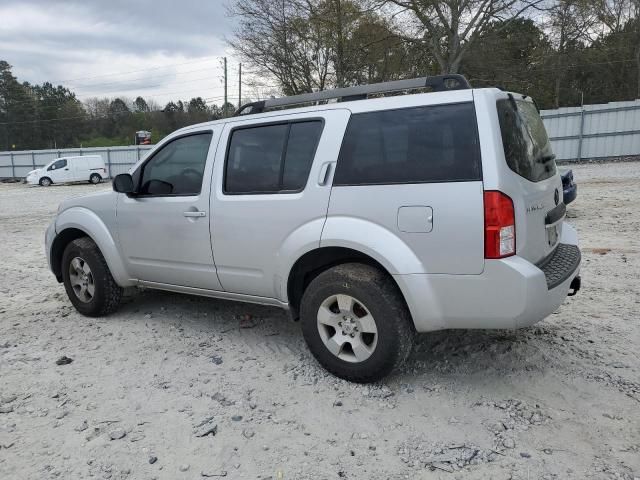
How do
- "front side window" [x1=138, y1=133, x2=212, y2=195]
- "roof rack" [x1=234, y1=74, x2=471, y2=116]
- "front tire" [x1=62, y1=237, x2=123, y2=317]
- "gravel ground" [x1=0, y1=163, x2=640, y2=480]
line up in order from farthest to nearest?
"front tire" [x1=62, y1=237, x2=123, y2=317]
"front side window" [x1=138, y1=133, x2=212, y2=195]
"roof rack" [x1=234, y1=74, x2=471, y2=116]
"gravel ground" [x1=0, y1=163, x2=640, y2=480]

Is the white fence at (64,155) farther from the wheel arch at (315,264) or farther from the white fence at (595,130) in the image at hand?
the wheel arch at (315,264)

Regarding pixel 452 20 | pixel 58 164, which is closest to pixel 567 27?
pixel 452 20

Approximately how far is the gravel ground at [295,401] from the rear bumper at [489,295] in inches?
22.0

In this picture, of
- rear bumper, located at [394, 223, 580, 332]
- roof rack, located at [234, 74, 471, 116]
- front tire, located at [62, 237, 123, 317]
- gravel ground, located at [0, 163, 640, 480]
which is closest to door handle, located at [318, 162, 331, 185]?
roof rack, located at [234, 74, 471, 116]

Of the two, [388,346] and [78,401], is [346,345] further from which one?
[78,401]

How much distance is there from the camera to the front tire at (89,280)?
15.6ft

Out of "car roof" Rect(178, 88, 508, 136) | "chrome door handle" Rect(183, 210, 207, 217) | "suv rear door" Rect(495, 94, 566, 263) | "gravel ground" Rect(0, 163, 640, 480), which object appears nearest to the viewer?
"gravel ground" Rect(0, 163, 640, 480)

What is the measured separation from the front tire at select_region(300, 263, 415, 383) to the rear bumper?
0.42 ft

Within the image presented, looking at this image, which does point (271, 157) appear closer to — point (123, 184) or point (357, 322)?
point (357, 322)

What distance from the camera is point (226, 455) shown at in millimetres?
2738

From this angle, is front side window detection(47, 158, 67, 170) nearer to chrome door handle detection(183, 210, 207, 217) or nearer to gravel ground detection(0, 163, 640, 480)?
gravel ground detection(0, 163, 640, 480)

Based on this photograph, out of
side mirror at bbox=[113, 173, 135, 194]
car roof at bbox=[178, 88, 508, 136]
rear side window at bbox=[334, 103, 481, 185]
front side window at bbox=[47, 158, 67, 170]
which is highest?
car roof at bbox=[178, 88, 508, 136]

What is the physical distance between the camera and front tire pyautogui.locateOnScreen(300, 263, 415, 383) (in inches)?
124

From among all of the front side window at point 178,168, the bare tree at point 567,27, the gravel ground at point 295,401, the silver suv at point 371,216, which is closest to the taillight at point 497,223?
the silver suv at point 371,216
